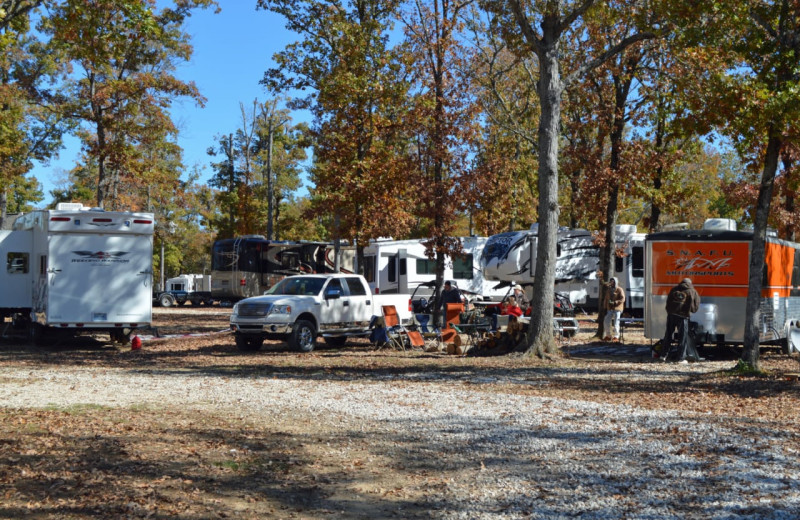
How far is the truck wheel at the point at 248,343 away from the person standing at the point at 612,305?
8878mm

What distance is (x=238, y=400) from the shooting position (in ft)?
38.0

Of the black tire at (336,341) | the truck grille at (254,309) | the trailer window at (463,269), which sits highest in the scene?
the trailer window at (463,269)

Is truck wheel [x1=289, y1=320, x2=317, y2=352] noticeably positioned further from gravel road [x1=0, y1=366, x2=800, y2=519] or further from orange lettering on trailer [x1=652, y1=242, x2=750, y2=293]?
orange lettering on trailer [x1=652, y1=242, x2=750, y2=293]

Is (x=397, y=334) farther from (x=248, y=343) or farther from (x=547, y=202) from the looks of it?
(x=547, y=202)

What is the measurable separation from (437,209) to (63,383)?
12.0 meters

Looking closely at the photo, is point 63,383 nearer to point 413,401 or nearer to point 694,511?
point 413,401

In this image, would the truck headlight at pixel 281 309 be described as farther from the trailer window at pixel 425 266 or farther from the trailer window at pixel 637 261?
the trailer window at pixel 637 261

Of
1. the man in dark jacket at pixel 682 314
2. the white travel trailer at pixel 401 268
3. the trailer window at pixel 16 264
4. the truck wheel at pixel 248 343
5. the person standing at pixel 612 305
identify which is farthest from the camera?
the white travel trailer at pixel 401 268

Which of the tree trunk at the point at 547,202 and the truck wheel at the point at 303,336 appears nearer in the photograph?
the tree trunk at the point at 547,202

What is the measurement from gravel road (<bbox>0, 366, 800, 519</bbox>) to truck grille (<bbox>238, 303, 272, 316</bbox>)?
5.20 m

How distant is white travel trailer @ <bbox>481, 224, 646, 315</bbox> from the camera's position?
31562mm

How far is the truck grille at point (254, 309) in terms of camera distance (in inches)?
762

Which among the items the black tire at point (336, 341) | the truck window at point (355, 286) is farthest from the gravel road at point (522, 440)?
the black tire at point (336, 341)

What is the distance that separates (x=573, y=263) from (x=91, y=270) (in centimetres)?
1987
